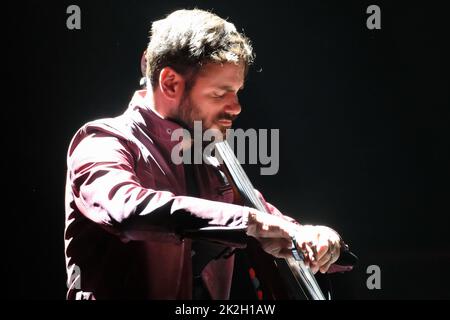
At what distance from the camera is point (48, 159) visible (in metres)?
2.01

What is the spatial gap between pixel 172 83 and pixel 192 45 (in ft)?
0.27

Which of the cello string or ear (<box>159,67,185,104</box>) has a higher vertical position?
ear (<box>159,67,185,104</box>)

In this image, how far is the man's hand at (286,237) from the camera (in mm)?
1054

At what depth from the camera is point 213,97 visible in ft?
4.31

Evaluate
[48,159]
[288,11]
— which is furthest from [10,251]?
[288,11]

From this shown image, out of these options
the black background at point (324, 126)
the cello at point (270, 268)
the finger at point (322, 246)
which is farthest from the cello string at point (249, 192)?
the black background at point (324, 126)

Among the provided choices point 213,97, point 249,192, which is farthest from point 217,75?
point 249,192

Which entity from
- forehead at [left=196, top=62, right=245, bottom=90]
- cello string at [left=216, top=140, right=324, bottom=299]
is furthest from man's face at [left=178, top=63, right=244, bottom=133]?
cello string at [left=216, top=140, right=324, bottom=299]

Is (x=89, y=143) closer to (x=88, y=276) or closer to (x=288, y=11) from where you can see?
(x=88, y=276)

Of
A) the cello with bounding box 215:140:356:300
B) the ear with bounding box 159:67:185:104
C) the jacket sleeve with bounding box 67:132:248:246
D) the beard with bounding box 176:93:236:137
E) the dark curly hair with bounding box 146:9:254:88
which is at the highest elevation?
the dark curly hair with bounding box 146:9:254:88

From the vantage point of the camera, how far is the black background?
6.57ft

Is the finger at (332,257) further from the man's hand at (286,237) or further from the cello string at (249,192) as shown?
the cello string at (249,192)

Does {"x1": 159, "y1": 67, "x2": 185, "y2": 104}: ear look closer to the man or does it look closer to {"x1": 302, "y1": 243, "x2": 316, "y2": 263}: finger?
the man

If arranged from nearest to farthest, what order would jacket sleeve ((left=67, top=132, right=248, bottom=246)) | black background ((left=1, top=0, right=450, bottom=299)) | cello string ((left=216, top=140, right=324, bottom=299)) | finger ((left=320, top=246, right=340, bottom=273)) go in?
jacket sleeve ((left=67, top=132, right=248, bottom=246)), finger ((left=320, top=246, right=340, bottom=273)), cello string ((left=216, top=140, right=324, bottom=299)), black background ((left=1, top=0, right=450, bottom=299))
